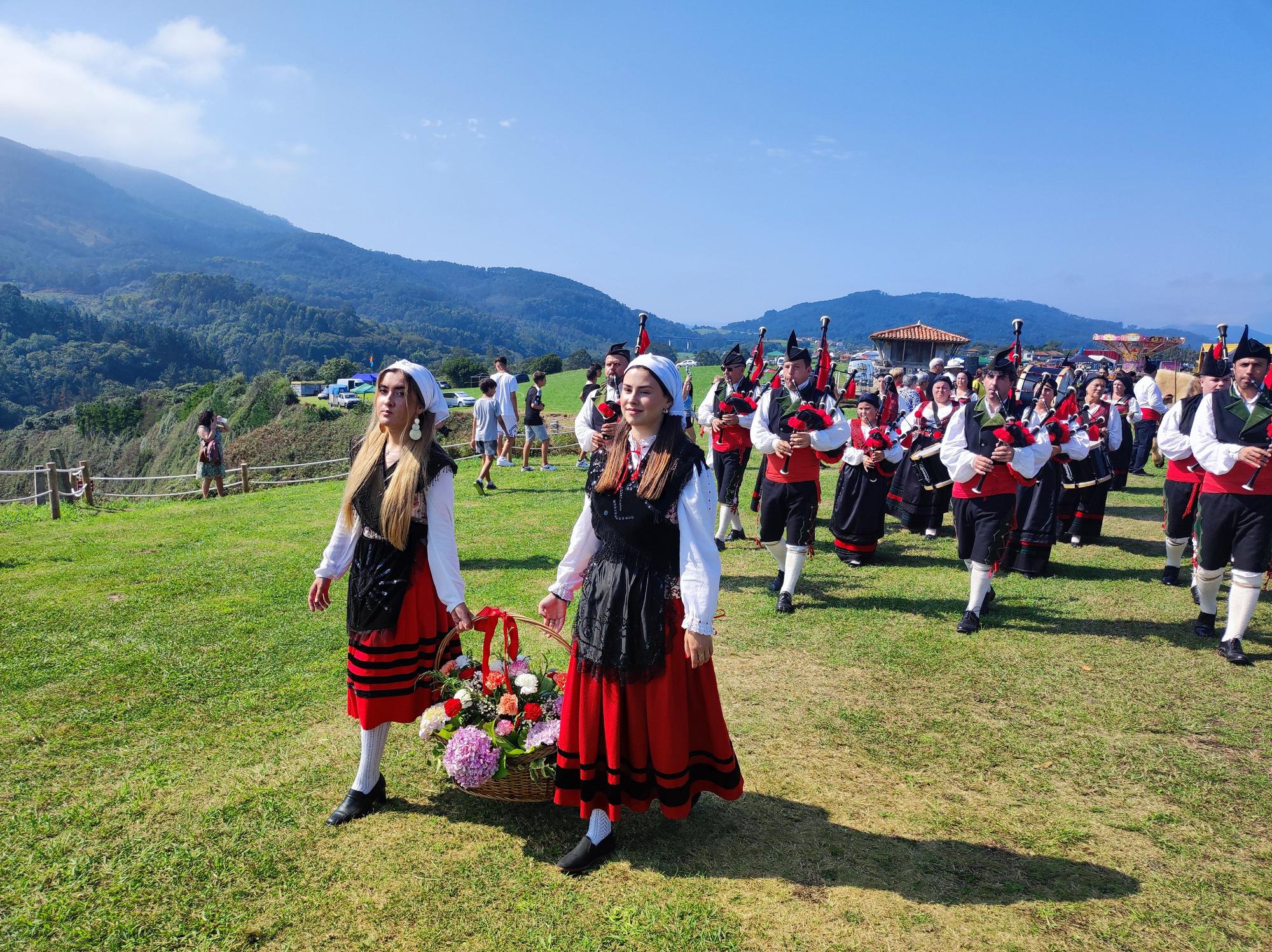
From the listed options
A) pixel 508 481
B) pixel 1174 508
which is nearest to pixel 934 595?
pixel 1174 508

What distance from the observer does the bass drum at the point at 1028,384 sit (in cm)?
673

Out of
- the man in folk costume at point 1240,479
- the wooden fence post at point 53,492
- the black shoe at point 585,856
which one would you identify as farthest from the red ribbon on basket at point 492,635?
the wooden fence post at point 53,492

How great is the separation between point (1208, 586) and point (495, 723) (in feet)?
19.3

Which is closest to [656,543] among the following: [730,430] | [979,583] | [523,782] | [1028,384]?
[523,782]

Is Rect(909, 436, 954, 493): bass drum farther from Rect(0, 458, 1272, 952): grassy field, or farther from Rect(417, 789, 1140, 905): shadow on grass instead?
Rect(417, 789, 1140, 905): shadow on grass

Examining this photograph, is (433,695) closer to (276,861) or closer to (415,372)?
(276,861)

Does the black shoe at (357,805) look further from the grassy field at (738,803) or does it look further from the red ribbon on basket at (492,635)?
the red ribbon on basket at (492,635)

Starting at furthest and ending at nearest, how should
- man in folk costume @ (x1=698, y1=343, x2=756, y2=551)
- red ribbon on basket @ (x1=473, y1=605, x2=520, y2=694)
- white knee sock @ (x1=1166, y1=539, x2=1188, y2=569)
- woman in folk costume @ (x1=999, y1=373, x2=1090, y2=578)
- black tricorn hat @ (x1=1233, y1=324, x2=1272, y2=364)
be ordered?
man in folk costume @ (x1=698, y1=343, x2=756, y2=551)
woman in folk costume @ (x1=999, y1=373, x2=1090, y2=578)
white knee sock @ (x1=1166, y1=539, x2=1188, y2=569)
black tricorn hat @ (x1=1233, y1=324, x2=1272, y2=364)
red ribbon on basket @ (x1=473, y1=605, x2=520, y2=694)

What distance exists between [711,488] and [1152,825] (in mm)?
2851

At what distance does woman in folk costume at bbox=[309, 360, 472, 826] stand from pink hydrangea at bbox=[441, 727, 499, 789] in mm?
318

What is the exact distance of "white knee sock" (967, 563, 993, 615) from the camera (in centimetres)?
641

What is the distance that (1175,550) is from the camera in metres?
7.77

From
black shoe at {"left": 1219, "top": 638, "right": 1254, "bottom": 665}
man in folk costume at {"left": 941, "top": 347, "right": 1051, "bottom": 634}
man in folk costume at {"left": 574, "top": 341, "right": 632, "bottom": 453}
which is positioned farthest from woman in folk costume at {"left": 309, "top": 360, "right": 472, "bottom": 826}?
black shoe at {"left": 1219, "top": 638, "right": 1254, "bottom": 665}

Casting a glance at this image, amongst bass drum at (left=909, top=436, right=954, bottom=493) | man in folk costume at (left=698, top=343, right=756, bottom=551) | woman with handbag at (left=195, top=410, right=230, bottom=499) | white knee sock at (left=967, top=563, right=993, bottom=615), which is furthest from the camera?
woman with handbag at (left=195, top=410, right=230, bottom=499)
